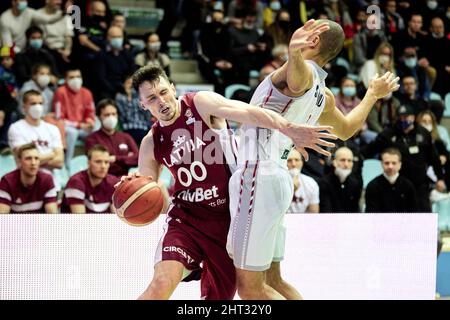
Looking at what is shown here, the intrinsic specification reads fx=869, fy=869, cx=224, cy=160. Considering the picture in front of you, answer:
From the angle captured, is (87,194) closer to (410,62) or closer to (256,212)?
(256,212)

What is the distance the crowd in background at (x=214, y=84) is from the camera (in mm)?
8812

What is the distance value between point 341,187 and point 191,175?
397cm

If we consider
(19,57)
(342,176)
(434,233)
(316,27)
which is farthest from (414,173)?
(316,27)

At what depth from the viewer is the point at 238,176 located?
5.25m

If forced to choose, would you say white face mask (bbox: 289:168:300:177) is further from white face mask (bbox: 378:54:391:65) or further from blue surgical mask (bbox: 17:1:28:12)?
blue surgical mask (bbox: 17:1:28:12)

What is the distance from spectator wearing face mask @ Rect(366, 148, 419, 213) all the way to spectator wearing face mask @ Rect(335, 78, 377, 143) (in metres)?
1.67

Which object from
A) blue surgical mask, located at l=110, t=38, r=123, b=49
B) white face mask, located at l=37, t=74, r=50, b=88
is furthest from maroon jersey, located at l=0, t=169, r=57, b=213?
blue surgical mask, located at l=110, t=38, r=123, b=49

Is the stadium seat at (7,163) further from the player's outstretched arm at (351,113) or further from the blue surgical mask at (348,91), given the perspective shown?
the player's outstretched arm at (351,113)

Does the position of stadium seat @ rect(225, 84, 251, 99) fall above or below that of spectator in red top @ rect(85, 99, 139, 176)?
above

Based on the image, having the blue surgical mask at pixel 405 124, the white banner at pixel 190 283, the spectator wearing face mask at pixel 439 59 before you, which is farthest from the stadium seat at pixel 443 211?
the spectator wearing face mask at pixel 439 59

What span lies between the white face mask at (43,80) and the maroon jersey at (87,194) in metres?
2.15

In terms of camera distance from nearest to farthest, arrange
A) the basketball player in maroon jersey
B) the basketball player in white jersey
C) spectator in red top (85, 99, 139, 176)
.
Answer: the basketball player in white jersey → the basketball player in maroon jersey → spectator in red top (85, 99, 139, 176)

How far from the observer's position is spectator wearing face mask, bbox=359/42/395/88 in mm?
A: 11508
